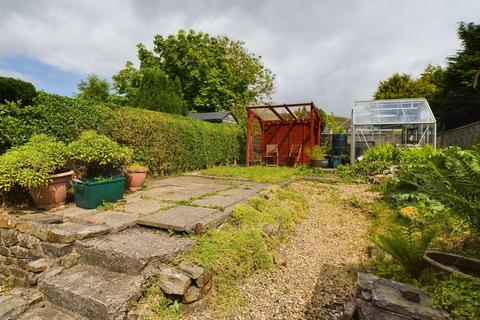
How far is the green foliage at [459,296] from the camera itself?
1441mm

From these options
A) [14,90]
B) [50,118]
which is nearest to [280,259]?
[50,118]

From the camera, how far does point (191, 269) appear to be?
2326 millimetres

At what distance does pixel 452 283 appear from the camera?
5.57ft

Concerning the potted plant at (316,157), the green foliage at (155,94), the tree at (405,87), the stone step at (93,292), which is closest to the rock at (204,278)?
the stone step at (93,292)

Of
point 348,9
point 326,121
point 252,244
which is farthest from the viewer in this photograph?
point 326,121

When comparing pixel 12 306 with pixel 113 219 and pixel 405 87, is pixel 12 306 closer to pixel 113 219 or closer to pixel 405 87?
pixel 113 219

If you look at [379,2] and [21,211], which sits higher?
[379,2]

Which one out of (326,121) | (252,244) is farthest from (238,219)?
(326,121)

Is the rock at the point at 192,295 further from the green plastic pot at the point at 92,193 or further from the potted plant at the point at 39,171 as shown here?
the potted plant at the point at 39,171

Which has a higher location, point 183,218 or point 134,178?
point 134,178

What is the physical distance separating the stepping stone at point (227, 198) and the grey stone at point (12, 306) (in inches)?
90.2

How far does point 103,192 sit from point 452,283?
4.06 meters

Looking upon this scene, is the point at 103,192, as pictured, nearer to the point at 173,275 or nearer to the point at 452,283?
the point at 173,275

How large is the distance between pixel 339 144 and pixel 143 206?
10.3 meters
